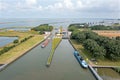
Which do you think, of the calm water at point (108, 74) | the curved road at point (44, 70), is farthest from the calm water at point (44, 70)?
the calm water at point (108, 74)

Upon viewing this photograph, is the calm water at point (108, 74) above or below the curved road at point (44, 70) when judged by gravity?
below

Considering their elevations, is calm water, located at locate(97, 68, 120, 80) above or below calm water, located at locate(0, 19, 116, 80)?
below

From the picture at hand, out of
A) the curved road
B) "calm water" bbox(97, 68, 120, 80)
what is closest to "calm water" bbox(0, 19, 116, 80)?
the curved road

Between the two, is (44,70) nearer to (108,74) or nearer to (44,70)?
(44,70)

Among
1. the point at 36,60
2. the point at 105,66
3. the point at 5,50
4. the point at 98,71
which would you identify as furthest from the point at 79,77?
the point at 5,50

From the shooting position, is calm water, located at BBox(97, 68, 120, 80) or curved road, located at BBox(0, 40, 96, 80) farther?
calm water, located at BBox(97, 68, 120, 80)

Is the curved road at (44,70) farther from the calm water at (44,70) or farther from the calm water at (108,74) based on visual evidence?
the calm water at (108,74)

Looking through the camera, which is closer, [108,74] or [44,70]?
[108,74]

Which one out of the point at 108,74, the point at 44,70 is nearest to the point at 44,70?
the point at 44,70

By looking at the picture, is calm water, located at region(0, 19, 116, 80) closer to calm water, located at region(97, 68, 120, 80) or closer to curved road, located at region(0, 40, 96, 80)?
curved road, located at region(0, 40, 96, 80)

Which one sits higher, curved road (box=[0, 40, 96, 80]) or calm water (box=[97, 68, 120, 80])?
curved road (box=[0, 40, 96, 80])

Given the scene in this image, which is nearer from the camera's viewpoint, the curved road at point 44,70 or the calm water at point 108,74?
the curved road at point 44,70
